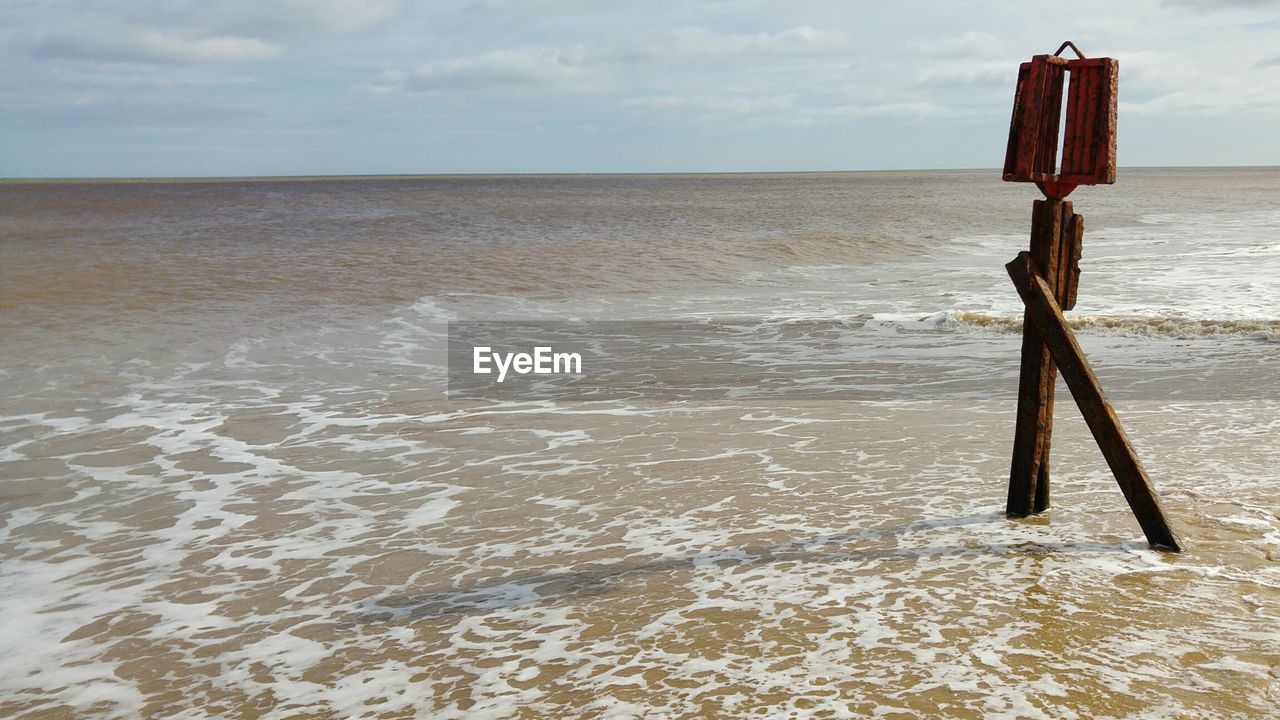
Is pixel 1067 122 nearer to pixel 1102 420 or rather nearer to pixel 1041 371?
pixel 1041 371

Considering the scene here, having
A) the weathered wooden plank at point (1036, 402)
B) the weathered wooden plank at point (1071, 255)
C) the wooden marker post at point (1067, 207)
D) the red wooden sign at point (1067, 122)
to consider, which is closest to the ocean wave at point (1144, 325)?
the weathered wooden plank at point (1036, 402)

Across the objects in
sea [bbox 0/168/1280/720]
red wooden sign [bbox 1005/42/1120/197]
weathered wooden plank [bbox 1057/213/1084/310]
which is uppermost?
red wooden sign [bbox 1005/42/1120/197]

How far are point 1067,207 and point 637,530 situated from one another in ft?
9.50

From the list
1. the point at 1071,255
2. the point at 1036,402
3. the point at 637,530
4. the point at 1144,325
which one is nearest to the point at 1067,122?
the point at 1071,255

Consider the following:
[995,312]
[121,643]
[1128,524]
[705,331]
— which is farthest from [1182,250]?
[121,643]

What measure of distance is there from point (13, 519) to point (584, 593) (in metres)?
3.92

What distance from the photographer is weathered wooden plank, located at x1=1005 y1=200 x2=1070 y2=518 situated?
5262 mm

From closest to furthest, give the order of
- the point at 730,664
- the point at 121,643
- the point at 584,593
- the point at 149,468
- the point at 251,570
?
the point at 730,664, the point at 121,643, the point at 584,593, the point at 251,570, the point at 149,468

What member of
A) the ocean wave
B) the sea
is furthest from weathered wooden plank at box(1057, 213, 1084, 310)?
the ocean wave

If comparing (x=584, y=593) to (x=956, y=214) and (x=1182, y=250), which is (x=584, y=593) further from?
(x=956, y=214)

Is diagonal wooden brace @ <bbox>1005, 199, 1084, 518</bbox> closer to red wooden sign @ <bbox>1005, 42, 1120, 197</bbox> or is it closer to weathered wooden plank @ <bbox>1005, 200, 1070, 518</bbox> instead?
weathered wooden plank @ <bbox>1005, 200, 1070, 518</bbox>

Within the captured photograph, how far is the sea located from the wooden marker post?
21.4 inches

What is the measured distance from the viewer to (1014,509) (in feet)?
18.8

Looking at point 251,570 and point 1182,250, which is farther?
point 1182,250
